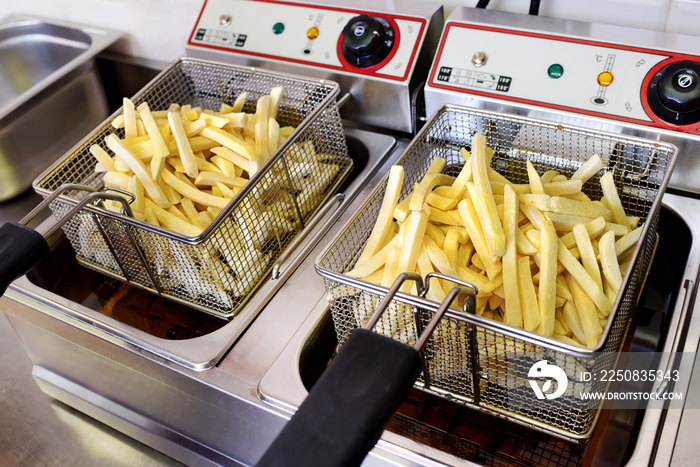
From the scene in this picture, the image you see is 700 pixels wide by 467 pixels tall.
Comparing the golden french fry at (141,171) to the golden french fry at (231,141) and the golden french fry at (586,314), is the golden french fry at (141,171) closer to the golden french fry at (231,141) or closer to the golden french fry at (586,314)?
the golden french fry at (231,141)

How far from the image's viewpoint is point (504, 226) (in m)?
1.13

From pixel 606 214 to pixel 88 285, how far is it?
3.96 feet

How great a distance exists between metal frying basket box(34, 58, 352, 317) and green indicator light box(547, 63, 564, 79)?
477 mm

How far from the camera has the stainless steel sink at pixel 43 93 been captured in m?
Answer: 1.78

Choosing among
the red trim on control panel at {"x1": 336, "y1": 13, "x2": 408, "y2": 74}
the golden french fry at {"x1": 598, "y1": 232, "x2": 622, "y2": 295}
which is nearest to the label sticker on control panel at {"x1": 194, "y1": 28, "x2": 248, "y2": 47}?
the red trim on control panel at {"x1": 336, "y1": 13, "x2": 408, "y2": 74}

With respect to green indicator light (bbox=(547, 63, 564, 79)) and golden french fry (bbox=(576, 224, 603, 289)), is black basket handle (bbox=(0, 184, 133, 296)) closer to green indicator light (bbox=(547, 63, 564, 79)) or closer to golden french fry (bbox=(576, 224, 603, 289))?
golden french fry (bbox=(576, 224, 603, 289))

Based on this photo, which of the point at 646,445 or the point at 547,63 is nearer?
the point at 646,445

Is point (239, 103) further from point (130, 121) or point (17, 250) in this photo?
point (17, 250)

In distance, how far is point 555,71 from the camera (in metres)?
1.40

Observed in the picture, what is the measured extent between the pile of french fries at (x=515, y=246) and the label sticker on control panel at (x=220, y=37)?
0.76 meters

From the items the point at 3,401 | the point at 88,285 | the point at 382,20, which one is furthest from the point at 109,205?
the point at 382,20

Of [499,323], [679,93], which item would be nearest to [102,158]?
[499,323]

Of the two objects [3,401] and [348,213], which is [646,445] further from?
[3,401]

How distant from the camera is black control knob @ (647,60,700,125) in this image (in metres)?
1.26
